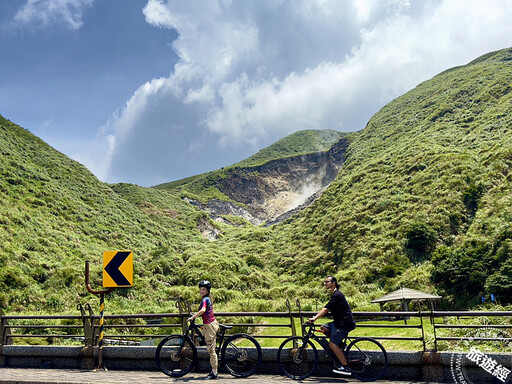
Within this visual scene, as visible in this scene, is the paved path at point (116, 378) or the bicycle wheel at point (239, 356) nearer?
the paved path at point (116, 378)

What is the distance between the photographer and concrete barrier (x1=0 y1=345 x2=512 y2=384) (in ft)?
24.6

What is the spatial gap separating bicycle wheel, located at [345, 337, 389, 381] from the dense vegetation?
23499mm

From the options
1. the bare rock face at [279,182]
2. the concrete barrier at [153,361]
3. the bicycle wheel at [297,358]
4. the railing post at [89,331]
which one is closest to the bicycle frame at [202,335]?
the concrete barrier at [153,361]

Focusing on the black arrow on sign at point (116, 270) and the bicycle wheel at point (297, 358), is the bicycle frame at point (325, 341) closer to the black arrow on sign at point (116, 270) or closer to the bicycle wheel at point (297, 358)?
the bicycle wheel at point (297, 358)

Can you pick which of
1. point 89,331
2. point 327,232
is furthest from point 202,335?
point 327,232

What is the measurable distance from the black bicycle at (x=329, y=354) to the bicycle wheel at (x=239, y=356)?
585 millimetres

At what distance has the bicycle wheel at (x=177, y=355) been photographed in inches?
342

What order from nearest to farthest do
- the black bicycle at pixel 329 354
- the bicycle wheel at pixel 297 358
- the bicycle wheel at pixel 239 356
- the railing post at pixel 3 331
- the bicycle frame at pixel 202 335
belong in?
the black bicycle at pixel 329 354 → the bicycle wheel at pixel 297 358 → the bicycle wheel at pixel 239 356 → the bicycle frame at pixel 202 335 → the railing post at pixel 3 331

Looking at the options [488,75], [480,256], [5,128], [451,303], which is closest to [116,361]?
[451,303]

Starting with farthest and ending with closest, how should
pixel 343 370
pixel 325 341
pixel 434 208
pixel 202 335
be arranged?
pixel 434 208, pixel 202 335, pixel 325 341, pixel 343 370

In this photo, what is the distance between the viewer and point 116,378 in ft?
27.4

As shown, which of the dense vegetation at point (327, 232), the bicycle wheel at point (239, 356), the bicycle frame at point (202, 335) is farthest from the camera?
the dense vegetation at point (327, 232)

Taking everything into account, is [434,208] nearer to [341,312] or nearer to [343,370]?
[341,312]

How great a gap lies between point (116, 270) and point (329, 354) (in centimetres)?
563
